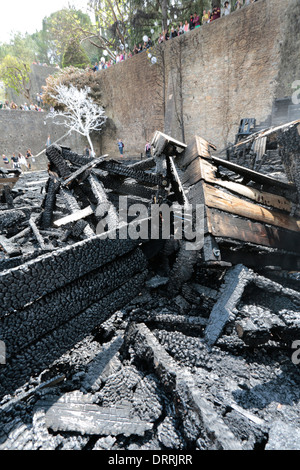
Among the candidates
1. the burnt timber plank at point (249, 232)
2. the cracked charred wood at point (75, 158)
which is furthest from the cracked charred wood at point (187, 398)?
the cracked charred wood at point (75, 158)

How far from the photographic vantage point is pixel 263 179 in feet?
10.5

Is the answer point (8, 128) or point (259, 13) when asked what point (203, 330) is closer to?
point (259, 13)

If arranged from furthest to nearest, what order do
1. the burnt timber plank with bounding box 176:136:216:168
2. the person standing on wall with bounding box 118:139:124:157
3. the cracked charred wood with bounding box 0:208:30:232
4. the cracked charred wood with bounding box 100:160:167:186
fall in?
the person standing on wall with bounding box 118:139:124:157 < the cracked charred wood with bounding box 0:208:30:232 < the cracked charred wood with bounding box 100:160:167:186 < the burnt timber plank with bounding box 176:136:216:168

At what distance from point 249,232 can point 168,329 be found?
158cm

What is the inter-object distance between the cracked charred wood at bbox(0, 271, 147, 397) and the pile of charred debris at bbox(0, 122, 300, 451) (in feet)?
0.03

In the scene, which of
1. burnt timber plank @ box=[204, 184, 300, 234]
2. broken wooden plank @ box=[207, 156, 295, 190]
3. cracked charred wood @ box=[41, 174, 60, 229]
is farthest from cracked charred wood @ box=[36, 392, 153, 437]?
cracked charred wood @ box=[41, 174, 60, 229]

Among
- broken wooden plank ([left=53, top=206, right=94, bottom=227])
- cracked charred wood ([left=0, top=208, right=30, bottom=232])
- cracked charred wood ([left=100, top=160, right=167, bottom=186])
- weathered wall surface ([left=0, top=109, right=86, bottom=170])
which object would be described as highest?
weathered wall surface ([left=0, top=109, right=86, bottom=170])

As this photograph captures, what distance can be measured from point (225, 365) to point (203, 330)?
1.37 feet

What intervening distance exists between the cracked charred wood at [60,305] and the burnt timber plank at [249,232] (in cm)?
104

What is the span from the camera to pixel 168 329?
264cm

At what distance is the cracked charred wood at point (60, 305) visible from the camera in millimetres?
1643

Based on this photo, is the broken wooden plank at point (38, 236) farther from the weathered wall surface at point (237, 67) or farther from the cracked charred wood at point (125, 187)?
the weathered wall surface at point (237, 67)

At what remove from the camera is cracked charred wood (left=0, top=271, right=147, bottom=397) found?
5.59 feet
